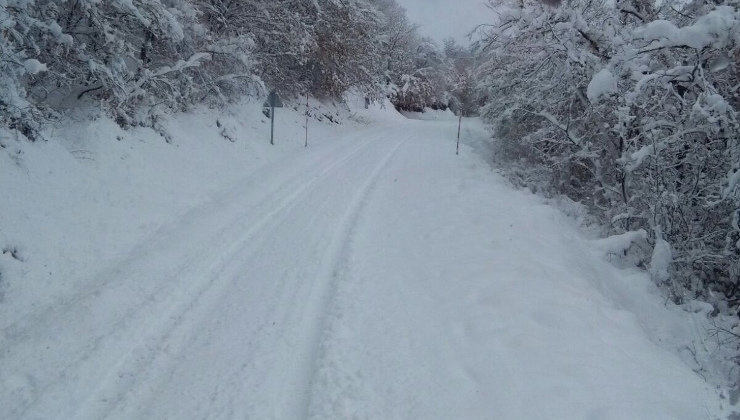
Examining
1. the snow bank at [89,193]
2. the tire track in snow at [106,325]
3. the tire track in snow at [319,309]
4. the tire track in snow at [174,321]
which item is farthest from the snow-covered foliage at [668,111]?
the snow bank at [89,193]

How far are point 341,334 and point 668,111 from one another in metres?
5.80

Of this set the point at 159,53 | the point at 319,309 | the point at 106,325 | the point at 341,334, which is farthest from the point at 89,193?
the point at 159,53

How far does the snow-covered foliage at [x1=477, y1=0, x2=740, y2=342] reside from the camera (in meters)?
4.91

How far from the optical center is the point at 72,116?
8070mm

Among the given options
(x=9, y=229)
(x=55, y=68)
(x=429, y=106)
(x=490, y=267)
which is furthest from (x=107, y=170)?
(x=429, y=106)

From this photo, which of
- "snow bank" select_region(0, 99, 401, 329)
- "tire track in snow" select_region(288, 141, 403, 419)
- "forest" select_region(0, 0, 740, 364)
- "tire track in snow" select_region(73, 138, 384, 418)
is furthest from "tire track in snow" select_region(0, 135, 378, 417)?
"forest" select_region(0, 0, 740, 364)

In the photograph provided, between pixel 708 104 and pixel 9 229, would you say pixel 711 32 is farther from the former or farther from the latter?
pixel 9 229

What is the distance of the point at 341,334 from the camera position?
4.40m

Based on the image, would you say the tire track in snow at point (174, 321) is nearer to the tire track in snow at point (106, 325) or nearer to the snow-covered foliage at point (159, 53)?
the tire track in snow at point (106, 325)

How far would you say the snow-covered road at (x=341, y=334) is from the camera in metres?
3.44

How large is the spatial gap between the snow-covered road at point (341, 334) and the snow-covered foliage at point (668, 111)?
1.16 meters

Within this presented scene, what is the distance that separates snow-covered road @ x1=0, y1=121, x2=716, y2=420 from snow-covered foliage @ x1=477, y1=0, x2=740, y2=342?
1161mm

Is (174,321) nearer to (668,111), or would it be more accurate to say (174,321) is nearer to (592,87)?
(592,87)

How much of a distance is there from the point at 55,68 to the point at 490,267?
26.1 feet
